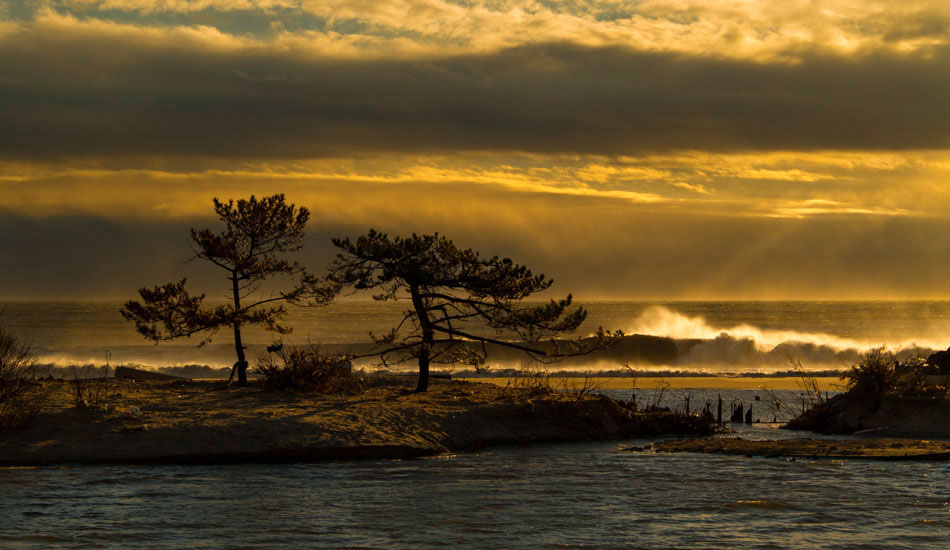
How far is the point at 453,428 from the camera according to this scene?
82.0 feet

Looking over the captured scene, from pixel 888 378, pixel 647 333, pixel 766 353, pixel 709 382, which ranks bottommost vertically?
pixel 709 382

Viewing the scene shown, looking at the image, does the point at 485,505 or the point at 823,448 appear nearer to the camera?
the point at 485,505

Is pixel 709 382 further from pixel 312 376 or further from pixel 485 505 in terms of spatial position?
pixel 485 505

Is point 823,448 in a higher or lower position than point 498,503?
higher

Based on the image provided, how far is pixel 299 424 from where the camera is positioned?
23.1 m

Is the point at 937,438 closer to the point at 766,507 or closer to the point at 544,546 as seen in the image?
the point at 766,507

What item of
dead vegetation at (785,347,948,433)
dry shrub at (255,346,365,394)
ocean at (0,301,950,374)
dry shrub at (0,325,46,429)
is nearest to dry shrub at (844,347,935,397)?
dead vegetation at (785,347,948,433)

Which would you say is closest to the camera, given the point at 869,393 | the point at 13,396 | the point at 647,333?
the point at 13,396

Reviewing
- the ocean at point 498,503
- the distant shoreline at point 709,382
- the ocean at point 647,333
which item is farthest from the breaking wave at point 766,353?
the ocean at point 498,503

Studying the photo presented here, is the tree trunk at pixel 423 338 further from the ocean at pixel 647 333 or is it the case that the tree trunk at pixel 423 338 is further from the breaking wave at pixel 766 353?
the breaking wave at pixel 766 353

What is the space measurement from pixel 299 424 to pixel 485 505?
696 centimetres

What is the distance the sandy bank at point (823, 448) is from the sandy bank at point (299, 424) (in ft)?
10.3

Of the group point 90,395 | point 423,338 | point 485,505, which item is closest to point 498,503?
point 485,505

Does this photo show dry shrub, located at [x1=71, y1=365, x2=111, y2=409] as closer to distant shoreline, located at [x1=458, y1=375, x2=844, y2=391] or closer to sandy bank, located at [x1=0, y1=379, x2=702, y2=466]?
sandy bank, located at [x1=0, y1=379, x2=702, y2=466]
